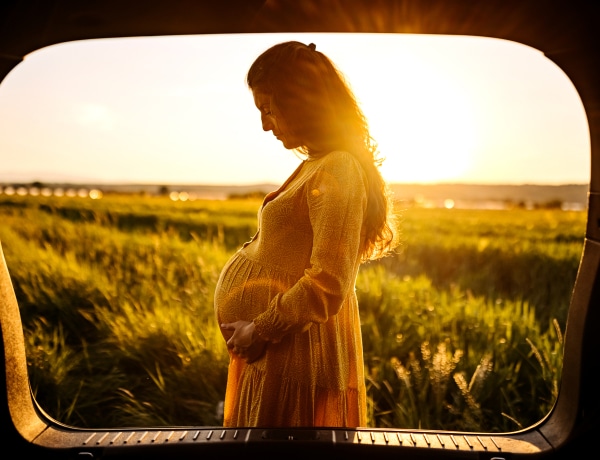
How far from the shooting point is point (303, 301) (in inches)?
60.0

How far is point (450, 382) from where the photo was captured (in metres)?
3.33

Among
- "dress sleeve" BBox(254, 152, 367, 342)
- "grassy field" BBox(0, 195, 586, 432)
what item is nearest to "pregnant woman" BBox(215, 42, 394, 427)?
"dress sleeve" BBox(254, 152, 367, 342)

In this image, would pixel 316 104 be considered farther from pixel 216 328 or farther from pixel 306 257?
pixel 216 328

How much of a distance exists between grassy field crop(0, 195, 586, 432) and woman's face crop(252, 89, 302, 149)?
3.04 ft

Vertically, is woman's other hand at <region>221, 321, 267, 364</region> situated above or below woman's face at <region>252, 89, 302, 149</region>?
below

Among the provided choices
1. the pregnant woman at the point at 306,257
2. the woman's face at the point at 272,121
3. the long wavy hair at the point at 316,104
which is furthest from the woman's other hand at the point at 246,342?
the woman's face at the point at 272,121

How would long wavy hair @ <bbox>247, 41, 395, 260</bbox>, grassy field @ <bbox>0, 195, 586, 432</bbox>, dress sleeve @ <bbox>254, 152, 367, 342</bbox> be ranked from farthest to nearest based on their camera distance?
grassy field @ <bbox>0, 195, 586, 432</bbox>, long wavy hair @ <bbox>247, 41, 395, 260</bbox>, dress sleeve @ <bbox>254, 152, 367, 342</bbox>

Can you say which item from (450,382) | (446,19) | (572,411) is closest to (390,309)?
(450,382)

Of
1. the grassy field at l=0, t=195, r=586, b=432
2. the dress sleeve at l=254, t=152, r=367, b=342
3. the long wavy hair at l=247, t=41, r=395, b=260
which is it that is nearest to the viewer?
the dress sleeve at l=254, t=152, r=367, b=342

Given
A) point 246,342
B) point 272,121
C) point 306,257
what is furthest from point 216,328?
point 272,121

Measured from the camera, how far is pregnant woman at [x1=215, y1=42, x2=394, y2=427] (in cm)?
151

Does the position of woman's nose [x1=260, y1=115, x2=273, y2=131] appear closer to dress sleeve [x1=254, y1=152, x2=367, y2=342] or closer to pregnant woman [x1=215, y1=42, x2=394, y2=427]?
pregnant woman [x1=215, y1=42, x2=394, y2=427]

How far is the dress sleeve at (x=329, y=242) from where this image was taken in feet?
4.88

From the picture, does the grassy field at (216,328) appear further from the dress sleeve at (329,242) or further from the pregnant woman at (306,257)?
the dress sleeve at (329,242)
